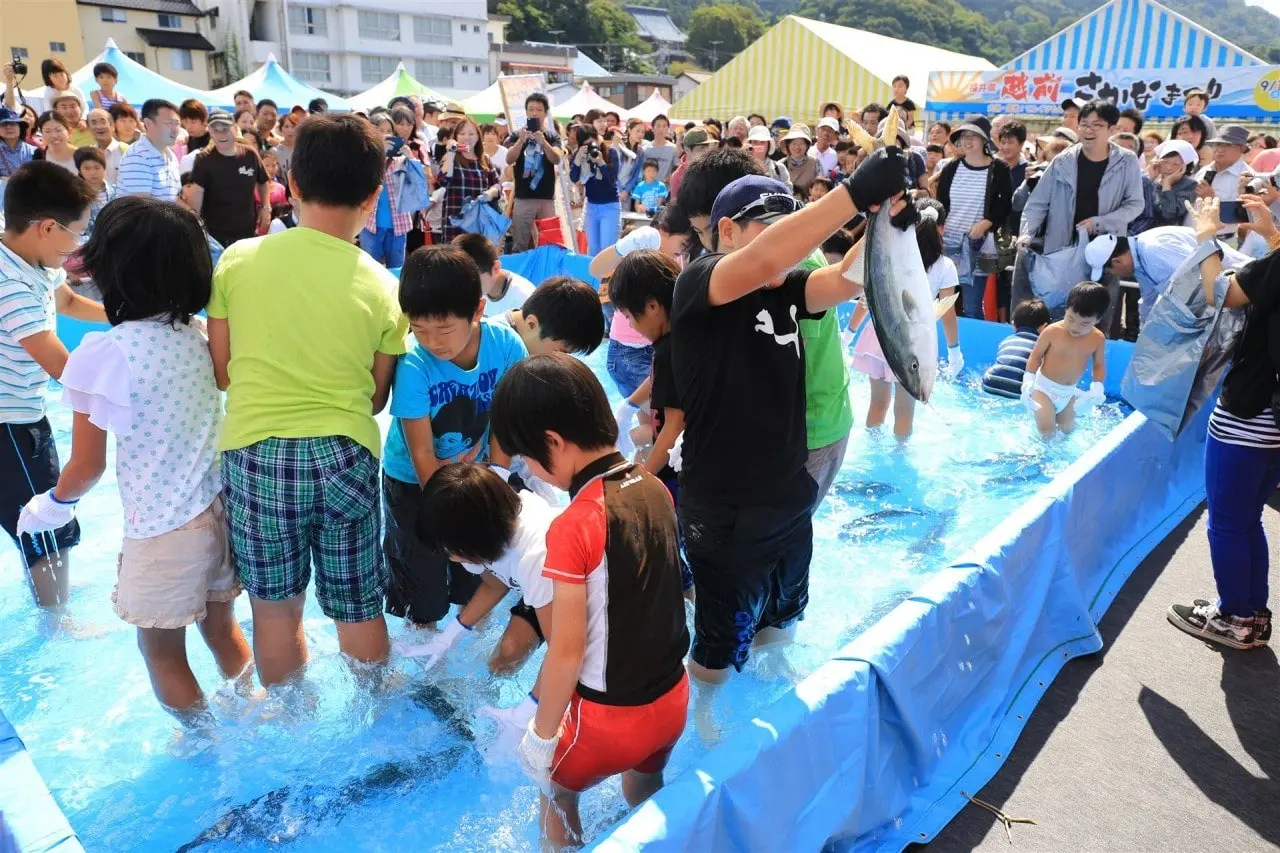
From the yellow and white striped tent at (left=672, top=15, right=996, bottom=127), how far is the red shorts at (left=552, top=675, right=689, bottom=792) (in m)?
21.9

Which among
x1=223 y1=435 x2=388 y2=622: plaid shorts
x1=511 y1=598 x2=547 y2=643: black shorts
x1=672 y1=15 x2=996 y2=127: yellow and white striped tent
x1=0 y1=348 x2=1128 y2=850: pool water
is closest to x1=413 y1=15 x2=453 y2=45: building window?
x1=672 y1=15 x2=996 y2=127: yellow and white striped tent

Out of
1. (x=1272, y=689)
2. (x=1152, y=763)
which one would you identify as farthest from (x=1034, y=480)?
(x=1152, y=763)

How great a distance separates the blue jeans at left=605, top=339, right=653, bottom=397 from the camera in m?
4.34

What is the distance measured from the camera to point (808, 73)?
23969 millimetres

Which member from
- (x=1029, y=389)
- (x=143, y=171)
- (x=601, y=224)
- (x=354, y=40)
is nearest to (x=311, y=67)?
(x=354, y=40)

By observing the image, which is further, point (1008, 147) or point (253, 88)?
point (253, 88)

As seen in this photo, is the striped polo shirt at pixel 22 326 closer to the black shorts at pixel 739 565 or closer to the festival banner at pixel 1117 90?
the black shorts at pixel 739 565

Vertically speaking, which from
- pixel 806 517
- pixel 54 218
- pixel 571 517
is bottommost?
pixel 806 517

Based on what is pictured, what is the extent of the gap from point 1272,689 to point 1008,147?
590 centimetres

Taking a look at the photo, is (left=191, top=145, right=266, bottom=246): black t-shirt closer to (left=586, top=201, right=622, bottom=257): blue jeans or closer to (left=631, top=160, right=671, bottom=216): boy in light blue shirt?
(left=586, top=201, right=622, bottom=257): blue jeans

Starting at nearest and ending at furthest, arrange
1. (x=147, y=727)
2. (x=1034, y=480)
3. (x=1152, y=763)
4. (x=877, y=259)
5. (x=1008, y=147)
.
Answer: (x=877, y=259)
(x=1152, y=763)
(x=147, y=727)
(x=1034, y=480)
(x=1008, y=147)

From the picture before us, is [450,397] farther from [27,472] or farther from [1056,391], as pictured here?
[1056,391]

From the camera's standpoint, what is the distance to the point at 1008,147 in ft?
26.0

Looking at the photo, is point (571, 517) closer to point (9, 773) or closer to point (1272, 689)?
point (9, 773)
